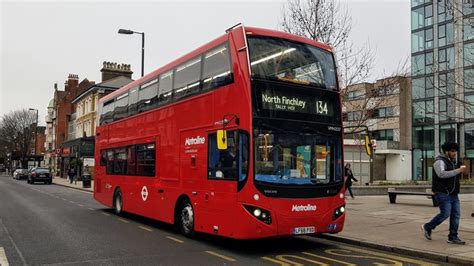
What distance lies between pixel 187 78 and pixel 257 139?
10.6ft

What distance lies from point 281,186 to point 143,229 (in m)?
5.21

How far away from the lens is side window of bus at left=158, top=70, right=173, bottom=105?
12039 mm

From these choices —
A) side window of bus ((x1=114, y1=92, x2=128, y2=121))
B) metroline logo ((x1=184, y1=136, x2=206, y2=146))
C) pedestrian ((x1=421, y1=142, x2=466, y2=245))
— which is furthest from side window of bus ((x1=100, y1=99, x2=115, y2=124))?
pedestrian ((x1=421, y1=142, x2=466, y2=245))

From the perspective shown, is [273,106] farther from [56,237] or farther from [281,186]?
[56,237]

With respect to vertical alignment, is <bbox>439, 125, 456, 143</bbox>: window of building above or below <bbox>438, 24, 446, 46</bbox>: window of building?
below

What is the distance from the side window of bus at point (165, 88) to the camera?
39.5 ft

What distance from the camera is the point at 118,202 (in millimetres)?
15820

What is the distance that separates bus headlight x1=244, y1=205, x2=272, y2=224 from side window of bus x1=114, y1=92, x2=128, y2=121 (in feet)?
25.1

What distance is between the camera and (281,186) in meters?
8.79

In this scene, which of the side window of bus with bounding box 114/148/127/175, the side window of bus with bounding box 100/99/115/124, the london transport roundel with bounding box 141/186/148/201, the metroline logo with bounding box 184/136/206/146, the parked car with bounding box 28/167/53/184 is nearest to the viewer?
the metroline logo with bounding box 184/136/206/146

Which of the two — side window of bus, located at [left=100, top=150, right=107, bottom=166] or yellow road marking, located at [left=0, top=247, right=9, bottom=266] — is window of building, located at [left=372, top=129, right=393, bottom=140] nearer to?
side window of bus, located at [left=100, top=150, right=107, bottom=166]

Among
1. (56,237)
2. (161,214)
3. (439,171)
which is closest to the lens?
(439,171)

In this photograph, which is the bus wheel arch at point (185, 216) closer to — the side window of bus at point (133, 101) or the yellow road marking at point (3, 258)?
the yellow road marking at point (3, 258)

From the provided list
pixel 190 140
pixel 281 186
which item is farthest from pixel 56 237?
pixel 281 186
